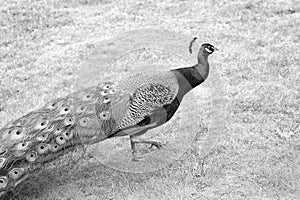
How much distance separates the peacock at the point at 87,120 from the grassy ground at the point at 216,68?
0.37 metres

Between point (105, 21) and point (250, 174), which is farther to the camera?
point (105, 21)

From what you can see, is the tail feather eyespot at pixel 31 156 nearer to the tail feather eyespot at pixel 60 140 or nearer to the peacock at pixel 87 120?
the peacock at pixel 87 120

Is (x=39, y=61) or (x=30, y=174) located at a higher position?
(x=30, y=174)

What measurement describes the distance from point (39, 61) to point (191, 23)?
2242 mm

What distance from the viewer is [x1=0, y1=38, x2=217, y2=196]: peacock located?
355 cm

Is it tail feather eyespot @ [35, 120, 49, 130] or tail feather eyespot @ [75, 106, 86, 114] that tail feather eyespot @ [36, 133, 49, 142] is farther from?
tail feather eyespot @ [75, 106, 86, 114]

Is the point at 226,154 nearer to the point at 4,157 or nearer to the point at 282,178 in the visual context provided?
the point at 282,178

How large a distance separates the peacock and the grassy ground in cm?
37

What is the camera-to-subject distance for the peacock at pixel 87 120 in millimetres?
3547

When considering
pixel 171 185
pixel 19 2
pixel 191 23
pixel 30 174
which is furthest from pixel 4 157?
pixel 19 2

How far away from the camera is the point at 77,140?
12.1 feet

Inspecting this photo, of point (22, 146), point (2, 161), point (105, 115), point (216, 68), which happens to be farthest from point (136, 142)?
point (216, 68)

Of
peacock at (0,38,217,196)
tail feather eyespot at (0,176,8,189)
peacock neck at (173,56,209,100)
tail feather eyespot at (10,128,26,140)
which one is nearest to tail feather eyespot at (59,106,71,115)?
peacock at (0,38,217,196)

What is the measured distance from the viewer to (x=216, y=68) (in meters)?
5.69
